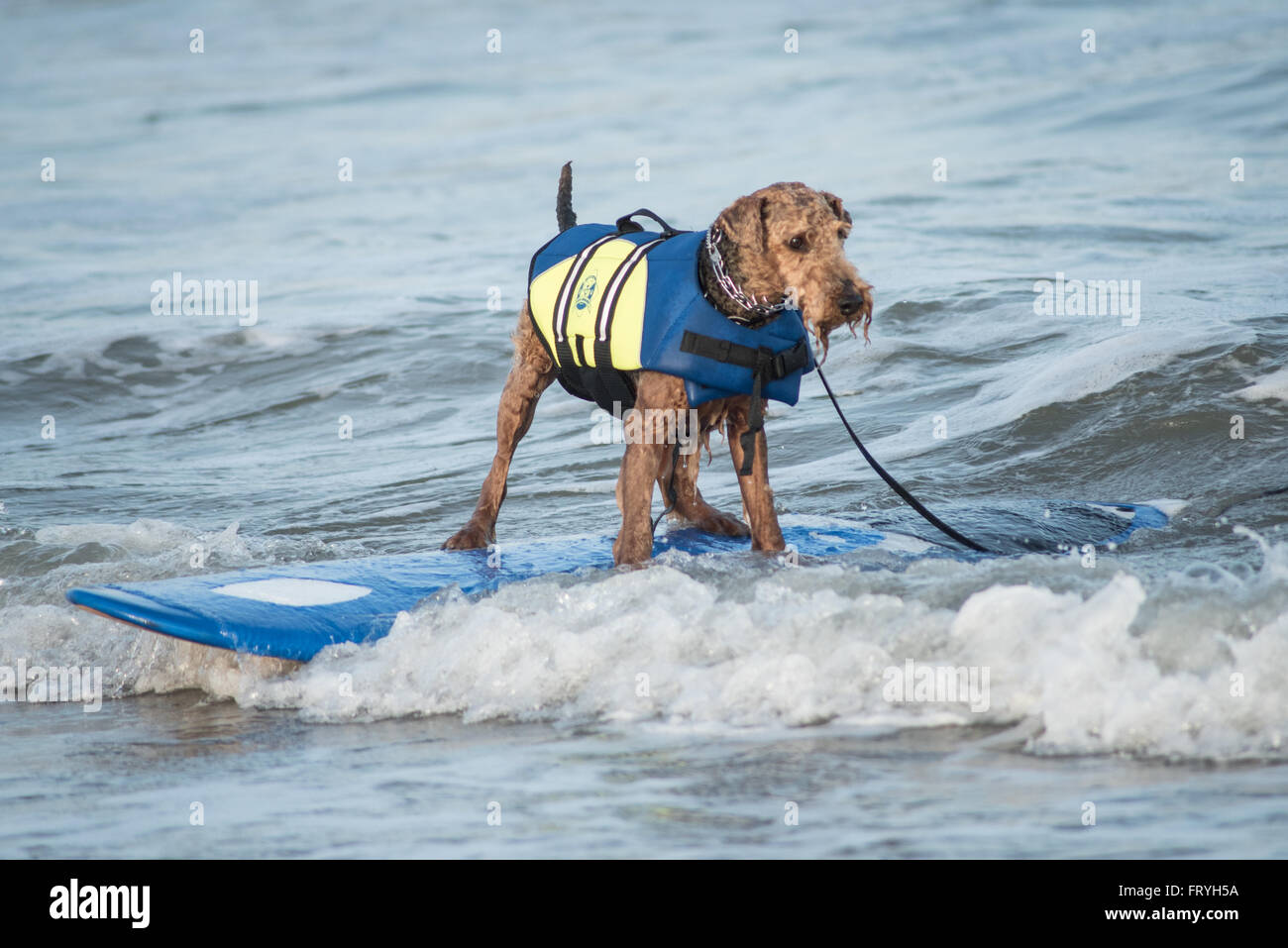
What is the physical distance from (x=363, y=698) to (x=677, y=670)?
1.07 meters

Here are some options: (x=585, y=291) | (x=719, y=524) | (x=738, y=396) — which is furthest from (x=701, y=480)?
(x=585, y=291)

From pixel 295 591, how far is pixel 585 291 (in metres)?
1.57

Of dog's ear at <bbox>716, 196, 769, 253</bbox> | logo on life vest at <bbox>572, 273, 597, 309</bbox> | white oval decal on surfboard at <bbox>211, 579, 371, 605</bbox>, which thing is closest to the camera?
dog's ear at <bbox>716, 196, 769, 253</bbox>

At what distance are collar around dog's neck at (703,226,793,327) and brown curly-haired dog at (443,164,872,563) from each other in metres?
0.02

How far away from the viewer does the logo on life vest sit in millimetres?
5211

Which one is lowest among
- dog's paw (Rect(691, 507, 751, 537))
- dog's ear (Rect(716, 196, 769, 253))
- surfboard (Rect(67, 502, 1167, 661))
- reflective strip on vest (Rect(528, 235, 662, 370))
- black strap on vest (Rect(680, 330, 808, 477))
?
surfboard (Rect(67, 502, 1167, 661))

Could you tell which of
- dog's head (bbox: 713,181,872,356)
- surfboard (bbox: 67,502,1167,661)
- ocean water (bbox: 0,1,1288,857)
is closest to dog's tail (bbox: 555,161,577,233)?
dog's head (bbox: 713,181,872,356)

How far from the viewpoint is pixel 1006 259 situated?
1283 cm

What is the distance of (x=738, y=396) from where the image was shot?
17.1 ft

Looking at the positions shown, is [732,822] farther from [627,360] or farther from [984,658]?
[627,360]

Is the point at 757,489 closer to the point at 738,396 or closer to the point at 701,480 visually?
the point at 738,396

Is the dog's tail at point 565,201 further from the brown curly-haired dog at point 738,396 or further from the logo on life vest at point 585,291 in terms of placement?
the logo on life vest at point 585,291

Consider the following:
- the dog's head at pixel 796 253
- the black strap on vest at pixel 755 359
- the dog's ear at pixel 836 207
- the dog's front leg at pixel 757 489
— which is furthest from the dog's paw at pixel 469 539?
the dog's ear at pixel 836 207

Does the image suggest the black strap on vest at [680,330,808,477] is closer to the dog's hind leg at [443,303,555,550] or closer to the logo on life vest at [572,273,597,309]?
the logo on life vest at [572,273,597,309]
